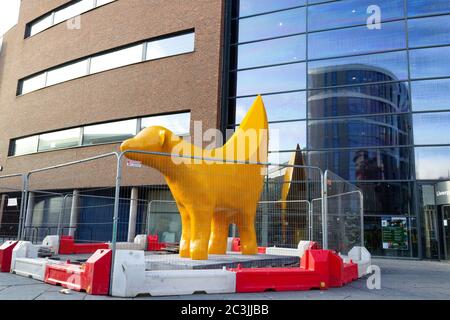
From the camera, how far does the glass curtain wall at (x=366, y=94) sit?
15453 millimetres

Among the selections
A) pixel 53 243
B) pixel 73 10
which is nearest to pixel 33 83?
pixel 73 10

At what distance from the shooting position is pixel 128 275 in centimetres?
641

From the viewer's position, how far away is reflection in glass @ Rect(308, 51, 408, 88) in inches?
641

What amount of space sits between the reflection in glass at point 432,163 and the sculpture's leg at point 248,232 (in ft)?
27.6

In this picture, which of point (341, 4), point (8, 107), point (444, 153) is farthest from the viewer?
point (8, 107)

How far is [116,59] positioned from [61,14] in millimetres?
7232

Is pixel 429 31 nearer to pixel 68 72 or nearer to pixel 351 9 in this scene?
pixel 351 9

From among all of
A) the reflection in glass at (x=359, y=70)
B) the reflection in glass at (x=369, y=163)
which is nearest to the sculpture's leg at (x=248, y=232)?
the reflection in glass at (x=369, y=163)

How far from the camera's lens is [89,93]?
72.0 feet

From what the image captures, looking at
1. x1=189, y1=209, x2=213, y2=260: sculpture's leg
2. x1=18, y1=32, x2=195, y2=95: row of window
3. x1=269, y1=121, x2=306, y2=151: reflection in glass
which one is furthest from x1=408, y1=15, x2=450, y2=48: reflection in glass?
x1=189, y1=209, x2=213, y2=260: sculpture's leg

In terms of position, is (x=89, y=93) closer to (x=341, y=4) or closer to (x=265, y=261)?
(x=341, y=4)

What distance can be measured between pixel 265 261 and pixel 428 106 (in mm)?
10333

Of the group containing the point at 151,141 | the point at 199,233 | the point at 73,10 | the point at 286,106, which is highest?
the point at 73,10
